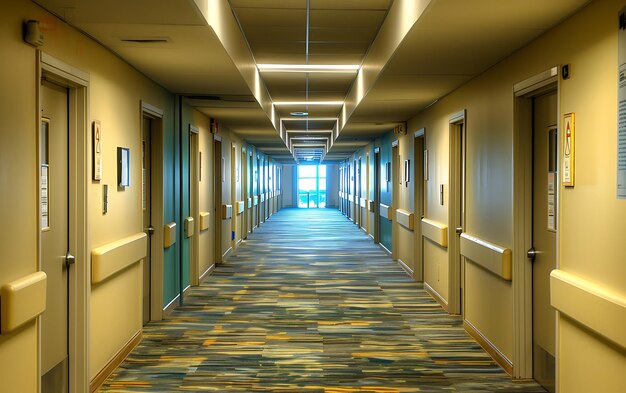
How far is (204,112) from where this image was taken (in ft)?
27.7

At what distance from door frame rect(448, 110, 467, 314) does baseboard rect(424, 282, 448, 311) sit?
20 centimetres

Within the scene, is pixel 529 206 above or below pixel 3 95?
below

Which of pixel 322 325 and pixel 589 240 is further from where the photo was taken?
pixel 322 325

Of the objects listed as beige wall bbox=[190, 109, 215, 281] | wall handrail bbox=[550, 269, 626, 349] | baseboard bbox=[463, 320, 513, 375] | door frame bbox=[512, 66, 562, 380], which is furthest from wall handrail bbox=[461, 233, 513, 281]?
beige wall bbox=[190, 109, 215, 281]

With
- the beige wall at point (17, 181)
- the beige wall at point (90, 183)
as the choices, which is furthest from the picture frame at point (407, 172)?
the beige wall at point (17, 181)

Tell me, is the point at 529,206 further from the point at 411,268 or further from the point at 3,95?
the point at 411,268

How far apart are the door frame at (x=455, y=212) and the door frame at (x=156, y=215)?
121 inches

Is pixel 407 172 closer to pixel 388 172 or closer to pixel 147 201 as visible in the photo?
pixel 388 172

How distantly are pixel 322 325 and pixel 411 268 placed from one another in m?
3.44

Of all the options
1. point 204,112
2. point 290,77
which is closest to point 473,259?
point 290,77

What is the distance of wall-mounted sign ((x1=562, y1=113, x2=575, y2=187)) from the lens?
352cm

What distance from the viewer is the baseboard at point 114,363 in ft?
13.9

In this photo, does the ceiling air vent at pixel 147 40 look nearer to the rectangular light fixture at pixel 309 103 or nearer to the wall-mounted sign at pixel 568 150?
the wall-mounted sign at pixel 568 150

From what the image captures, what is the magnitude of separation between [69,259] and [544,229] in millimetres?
3257
